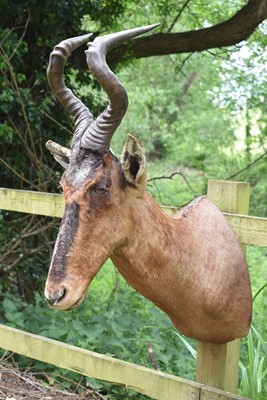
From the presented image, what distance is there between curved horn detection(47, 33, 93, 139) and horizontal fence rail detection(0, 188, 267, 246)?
84cm

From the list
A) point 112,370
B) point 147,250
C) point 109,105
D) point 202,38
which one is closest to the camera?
point 109,105

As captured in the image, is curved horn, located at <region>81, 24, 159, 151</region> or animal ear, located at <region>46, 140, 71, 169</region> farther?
animal ear, located at <region>46, 140, 71, 169</region>

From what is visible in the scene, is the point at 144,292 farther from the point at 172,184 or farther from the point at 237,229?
the point at 172,184

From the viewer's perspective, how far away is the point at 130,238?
269 centimetres

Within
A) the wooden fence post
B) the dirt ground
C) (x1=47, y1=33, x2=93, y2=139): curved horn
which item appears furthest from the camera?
the dirt ground

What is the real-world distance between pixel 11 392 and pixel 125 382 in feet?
4.01

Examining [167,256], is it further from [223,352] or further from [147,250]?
[223,352]

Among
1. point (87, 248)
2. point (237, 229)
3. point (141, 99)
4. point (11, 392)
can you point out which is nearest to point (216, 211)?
point (237, 229)

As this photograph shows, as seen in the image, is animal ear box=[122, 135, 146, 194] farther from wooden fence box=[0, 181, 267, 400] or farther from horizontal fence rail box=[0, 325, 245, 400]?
horizontal fence rail box=[0, 325, 245, 400]

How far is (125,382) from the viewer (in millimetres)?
3416

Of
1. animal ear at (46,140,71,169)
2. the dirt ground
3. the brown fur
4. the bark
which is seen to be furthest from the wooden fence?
the bark

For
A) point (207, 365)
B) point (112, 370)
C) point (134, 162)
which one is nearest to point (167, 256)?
point (134, 162)

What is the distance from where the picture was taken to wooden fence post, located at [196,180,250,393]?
3215mm

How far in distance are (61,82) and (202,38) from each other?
3397 mm
